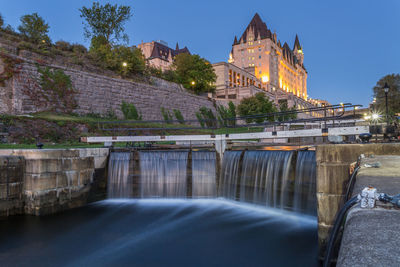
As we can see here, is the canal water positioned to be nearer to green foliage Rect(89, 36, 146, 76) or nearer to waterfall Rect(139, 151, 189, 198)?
waterfall Rect(139, 151, 189, 198)

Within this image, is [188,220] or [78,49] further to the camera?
[78,49]

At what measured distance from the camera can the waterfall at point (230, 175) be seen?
544 inches

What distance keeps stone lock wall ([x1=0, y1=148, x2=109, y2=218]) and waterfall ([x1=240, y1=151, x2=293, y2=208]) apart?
7.74m

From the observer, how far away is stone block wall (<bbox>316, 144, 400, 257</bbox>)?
19.0 ft

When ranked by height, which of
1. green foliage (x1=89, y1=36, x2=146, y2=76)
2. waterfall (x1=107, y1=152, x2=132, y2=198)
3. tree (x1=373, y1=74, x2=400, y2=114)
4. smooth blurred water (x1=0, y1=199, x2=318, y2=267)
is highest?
green foliage (x1=89, y1=36, x2=146, y2=76)

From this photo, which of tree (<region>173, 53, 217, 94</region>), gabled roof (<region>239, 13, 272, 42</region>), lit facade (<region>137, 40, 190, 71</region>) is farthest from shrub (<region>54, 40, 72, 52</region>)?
gabled roof (<region>239, 13, 272, 42</region>)

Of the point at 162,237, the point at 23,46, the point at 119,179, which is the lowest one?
the point at 162,237

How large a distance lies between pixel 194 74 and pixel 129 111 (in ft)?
86.3

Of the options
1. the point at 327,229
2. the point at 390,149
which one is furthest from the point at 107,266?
the point at 390,149

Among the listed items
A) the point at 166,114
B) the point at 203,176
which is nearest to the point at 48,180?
the point at 203,176

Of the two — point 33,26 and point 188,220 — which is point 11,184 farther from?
point 33,26

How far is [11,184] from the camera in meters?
10.6

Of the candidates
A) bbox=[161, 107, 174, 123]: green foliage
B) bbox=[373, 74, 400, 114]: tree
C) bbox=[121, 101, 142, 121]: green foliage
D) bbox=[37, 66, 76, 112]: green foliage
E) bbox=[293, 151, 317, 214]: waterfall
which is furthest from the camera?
bbox=[373, 74, 400, 114]: tree

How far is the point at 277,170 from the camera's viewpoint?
12234 millimetres
